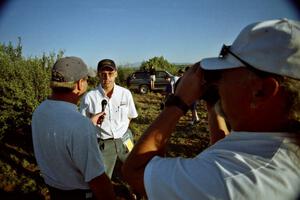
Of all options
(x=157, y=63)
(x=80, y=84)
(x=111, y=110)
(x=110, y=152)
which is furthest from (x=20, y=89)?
(x=157, y=63)

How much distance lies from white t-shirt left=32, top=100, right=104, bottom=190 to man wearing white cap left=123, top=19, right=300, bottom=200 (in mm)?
891

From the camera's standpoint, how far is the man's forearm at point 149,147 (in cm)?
110

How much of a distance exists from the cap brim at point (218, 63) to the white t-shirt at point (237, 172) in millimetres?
247

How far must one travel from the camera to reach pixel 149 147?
3.60 feet

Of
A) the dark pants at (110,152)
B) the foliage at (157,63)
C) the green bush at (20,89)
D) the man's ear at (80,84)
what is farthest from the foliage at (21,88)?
the foliage at (157,63)

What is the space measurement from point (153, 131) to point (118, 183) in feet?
14.7

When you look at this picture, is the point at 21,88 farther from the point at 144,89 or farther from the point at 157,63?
the point at 157,63

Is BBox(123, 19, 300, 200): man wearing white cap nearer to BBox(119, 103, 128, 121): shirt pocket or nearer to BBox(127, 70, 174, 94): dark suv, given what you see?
BBox(119, 103, 128, 121): shirt pocket

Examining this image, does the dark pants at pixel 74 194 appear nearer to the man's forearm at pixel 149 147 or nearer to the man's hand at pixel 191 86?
the man's forearm at pixel 149 147

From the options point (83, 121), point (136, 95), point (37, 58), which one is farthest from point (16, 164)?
point (136, 95)

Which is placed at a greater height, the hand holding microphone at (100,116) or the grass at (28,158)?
the hand holding microphone at (100,116)

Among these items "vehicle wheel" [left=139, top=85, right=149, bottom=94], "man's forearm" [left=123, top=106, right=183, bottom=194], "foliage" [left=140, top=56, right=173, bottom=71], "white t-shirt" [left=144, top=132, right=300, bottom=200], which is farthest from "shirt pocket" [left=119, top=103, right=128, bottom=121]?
"foliage" [left=140, top=56, right=173, bottom=71]

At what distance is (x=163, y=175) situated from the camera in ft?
3.31

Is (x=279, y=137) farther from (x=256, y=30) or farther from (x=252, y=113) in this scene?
(x=256, y=30)
